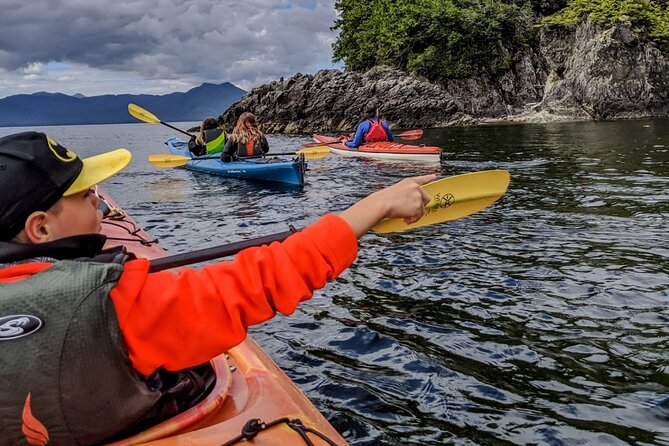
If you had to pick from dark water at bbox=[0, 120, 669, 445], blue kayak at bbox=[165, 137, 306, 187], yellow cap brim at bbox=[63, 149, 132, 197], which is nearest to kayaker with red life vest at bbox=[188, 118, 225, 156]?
blue kayak at bbox=[165, 137, 306, 187]

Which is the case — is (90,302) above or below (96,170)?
below

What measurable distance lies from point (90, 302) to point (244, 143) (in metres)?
11.7

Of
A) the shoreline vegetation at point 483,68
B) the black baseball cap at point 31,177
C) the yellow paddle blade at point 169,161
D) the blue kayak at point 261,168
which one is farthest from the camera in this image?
the shoreline vegetation at point 483,68

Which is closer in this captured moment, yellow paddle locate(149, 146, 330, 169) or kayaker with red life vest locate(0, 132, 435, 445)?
kayaker with red life vest locate(0, 132, 435, 445)

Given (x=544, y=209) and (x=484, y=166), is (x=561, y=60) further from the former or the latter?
(x=544, y=209)

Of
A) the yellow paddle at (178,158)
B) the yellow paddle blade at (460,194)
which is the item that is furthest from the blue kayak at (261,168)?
the yellow paddle blade at (460,194)

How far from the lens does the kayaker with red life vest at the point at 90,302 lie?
159 centimetres

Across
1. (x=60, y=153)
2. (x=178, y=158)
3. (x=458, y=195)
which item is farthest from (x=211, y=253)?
(x=178, y=158)

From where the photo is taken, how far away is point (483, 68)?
4191cm

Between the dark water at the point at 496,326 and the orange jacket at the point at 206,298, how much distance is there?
1.75 meters

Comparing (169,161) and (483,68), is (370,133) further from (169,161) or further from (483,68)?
(483,68)

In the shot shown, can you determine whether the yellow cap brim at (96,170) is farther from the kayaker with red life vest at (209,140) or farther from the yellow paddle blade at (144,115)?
the yellow paddle blade at (144,115)

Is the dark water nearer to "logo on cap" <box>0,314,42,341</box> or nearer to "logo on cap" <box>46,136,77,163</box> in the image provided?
"logo on cap" <box>0,314,42,341</box>

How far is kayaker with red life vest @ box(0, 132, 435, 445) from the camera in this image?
159 centimetres
